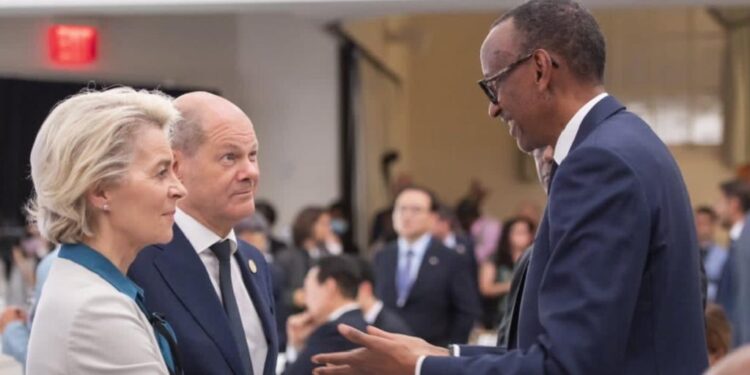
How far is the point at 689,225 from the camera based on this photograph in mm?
2633

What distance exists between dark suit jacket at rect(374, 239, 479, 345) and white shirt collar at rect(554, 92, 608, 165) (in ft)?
19.7

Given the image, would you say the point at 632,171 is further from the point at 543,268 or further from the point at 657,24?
the point at 657,24

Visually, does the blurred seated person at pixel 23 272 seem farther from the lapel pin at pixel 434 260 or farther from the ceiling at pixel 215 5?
the ceiling at pixel 215 5

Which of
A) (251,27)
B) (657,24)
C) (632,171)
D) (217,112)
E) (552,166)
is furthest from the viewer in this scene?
(657,24)

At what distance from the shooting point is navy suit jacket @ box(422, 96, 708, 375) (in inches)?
97.7

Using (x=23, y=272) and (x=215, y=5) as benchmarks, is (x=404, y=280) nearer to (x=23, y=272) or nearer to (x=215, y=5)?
(x=23, y=272)

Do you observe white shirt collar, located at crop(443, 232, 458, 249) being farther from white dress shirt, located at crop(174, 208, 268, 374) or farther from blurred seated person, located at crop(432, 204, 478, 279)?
white dress shirt, located at crop(174, 208, 268, 374)

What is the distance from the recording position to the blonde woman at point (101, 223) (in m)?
2.44

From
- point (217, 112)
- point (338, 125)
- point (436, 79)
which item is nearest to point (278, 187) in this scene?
point (338, 125)

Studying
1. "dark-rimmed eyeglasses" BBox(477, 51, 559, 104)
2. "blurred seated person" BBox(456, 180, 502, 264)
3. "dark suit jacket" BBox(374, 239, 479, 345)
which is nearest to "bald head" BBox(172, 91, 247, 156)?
"dark-rimmed eyeglasses" BBox(477, 51, 559, 104)

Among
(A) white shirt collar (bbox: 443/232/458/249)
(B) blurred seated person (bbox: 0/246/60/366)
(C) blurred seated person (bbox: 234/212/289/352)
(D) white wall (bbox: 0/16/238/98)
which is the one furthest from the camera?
(D) white wall (bbox: 0/16/238/98)

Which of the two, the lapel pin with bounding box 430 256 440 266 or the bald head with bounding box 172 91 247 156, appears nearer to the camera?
the bald head with bounding box 172 91 247 156

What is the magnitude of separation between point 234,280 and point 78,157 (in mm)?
783

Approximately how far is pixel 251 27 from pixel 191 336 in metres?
11.8
